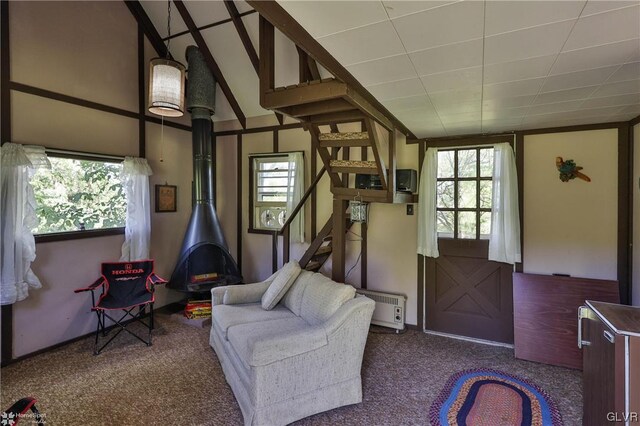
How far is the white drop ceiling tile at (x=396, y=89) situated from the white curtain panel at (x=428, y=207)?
4.69 ft

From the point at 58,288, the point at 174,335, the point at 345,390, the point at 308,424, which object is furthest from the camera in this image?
the point at 174,335

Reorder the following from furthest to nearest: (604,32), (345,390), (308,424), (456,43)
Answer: (345,390) < (308,424) < (456,43) < (604,32)

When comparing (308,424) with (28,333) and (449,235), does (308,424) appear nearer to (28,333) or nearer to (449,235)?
(449,235)

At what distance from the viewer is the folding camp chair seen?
3.23 m

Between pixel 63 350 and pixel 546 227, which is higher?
pixel 546 227

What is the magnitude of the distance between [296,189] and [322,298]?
6.35 ft

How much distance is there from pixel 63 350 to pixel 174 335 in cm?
102

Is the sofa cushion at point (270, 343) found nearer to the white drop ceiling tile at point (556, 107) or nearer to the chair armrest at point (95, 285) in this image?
the chair armrest at point (95, 285)

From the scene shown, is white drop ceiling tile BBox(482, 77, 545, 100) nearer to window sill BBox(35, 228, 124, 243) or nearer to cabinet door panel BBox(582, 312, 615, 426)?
cabinet door panel BBox(582, 312, 615, 426)

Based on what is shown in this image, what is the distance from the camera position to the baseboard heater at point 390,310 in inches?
144

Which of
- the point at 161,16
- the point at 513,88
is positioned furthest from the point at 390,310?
the point at 161,16

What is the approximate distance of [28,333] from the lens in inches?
118

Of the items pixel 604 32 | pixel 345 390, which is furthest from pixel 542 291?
pixel 604 32

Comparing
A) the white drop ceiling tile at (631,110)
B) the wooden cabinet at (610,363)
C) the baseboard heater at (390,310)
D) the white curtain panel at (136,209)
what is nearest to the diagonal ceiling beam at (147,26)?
the white curtain panel at (136,209)
